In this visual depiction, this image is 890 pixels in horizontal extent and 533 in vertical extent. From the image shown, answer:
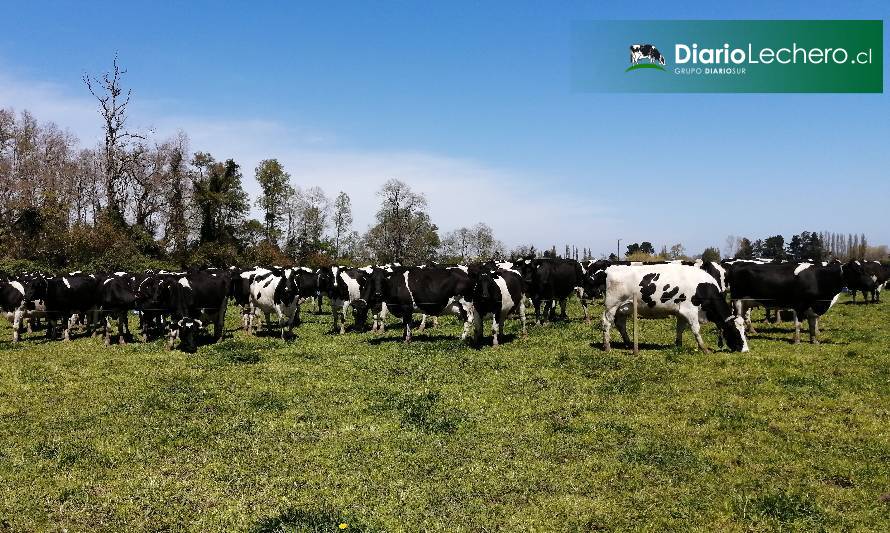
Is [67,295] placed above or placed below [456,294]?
above

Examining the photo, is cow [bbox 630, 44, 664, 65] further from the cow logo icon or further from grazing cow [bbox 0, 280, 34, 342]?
grazing cow [bbox 0, 280, 34, 342]

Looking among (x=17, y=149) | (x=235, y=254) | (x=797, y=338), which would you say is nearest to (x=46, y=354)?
(x=797, y=338)

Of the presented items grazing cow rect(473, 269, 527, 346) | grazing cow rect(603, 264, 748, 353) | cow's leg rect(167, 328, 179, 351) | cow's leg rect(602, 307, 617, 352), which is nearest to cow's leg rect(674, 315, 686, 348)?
grazing cow rect(603, 264, 748, 353)

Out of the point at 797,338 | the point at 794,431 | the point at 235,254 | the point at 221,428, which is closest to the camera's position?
the point at 794,431

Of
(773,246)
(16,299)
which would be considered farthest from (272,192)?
(773,246)

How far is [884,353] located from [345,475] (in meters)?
15.9

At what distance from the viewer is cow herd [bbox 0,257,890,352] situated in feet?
56.9

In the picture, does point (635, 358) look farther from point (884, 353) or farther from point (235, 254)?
point (235, 254)

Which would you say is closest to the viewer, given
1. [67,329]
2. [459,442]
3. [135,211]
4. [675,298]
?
[459,442]

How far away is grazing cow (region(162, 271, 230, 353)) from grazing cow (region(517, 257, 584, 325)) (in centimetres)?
1284

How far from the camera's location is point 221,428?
11102 millimetres

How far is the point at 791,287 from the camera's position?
62.0ft

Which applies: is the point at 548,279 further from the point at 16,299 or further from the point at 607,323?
the point at 16,299

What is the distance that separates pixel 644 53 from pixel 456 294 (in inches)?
646
